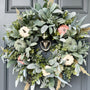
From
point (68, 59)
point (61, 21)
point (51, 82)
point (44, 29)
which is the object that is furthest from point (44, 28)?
point (51, 82)

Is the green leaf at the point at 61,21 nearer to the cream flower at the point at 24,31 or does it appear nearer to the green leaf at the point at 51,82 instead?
the cream flower at the point at 24,31

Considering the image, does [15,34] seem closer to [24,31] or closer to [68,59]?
[24,31]

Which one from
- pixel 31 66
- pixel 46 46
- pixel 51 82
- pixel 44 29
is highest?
pixel 44 29

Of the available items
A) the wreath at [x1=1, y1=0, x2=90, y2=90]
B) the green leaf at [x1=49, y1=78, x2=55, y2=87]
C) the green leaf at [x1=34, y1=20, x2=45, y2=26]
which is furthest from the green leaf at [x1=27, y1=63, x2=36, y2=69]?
the green leaf at [x1=34, y1=20, x2=45, y2=26]

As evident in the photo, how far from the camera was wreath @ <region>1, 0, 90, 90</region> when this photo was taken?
2.85 ft

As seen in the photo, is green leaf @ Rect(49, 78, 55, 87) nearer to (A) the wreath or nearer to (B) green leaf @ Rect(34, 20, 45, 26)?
(A) the wreath

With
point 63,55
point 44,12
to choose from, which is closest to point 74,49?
point 63,55

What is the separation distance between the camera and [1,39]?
40.4 inches

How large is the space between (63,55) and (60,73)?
13 centimetres

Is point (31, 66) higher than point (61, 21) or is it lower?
lower

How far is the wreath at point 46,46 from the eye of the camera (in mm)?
868

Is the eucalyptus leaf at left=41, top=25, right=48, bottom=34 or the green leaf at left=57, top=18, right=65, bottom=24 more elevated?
the green leaf at left=57, top=18, right=65, bottom=24

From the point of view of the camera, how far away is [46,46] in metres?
0.94

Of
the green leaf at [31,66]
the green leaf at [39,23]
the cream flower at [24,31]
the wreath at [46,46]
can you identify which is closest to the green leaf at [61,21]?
the wreath at [46,46]
